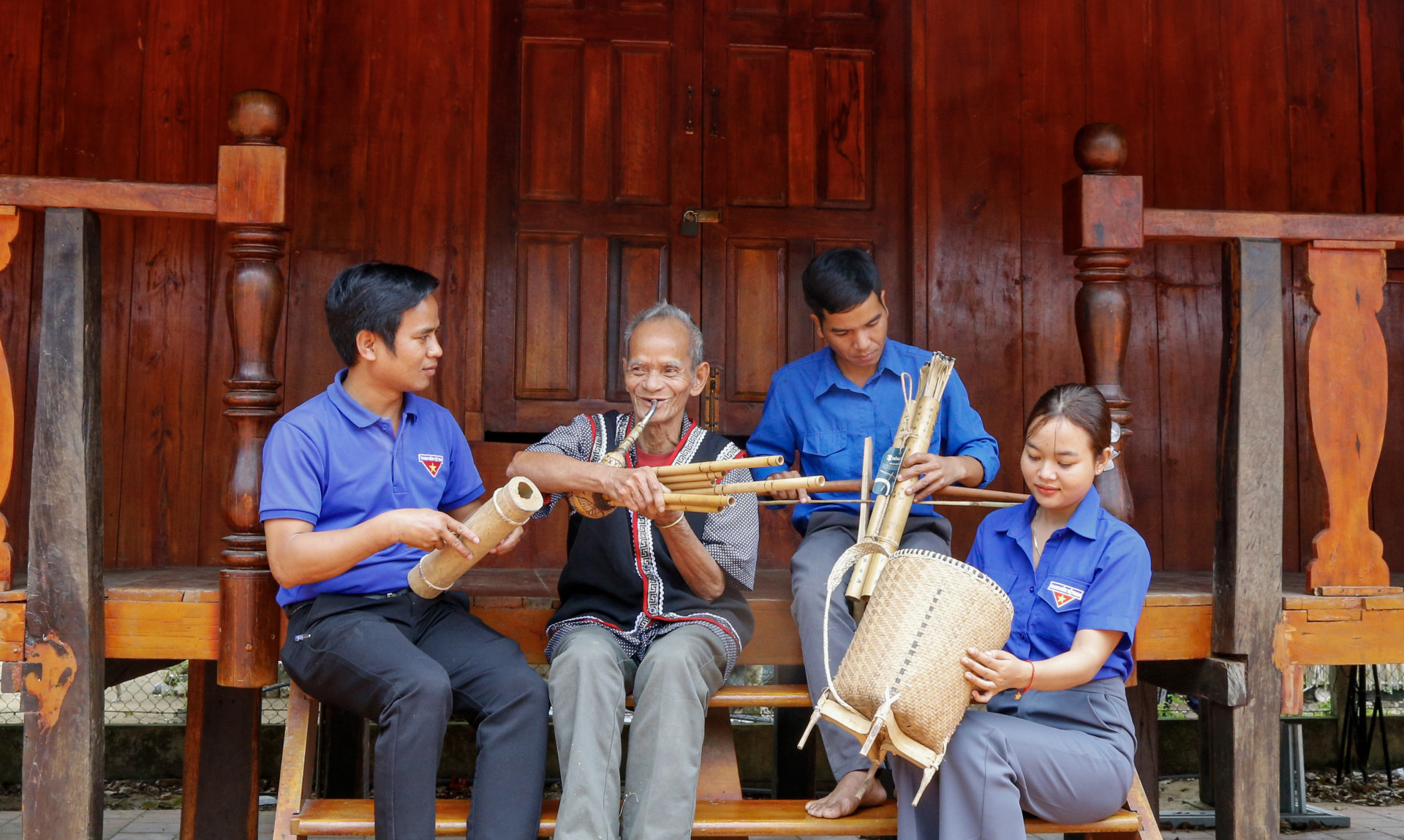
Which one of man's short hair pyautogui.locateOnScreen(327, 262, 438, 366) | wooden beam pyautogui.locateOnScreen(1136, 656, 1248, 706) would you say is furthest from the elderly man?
wooden beam pyautogui.locateOnScreen(1136, 656, 1248, 706)

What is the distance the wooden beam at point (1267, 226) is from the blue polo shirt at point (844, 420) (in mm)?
725

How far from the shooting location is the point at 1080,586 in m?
2.69

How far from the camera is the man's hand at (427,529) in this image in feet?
8.40

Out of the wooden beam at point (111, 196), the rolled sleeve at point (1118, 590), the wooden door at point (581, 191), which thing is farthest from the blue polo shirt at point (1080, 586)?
the wooden beam at point (111, 196)

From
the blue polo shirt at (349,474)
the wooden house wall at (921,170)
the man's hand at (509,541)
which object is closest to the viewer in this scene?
the man's hand at (509,541)

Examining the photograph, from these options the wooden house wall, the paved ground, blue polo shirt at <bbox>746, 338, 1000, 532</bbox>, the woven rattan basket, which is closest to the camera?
the woven rattan basket

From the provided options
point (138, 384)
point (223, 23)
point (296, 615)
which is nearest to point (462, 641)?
point (296, 615)

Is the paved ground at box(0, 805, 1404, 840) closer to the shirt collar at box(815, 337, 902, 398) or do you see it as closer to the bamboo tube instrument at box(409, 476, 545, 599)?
the shirt collar at box(815, 337, 902, 398)

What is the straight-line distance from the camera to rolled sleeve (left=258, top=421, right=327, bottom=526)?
2.70 m

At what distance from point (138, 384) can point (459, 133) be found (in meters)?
1.53

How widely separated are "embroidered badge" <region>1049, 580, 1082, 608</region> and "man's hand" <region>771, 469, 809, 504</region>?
610 mm

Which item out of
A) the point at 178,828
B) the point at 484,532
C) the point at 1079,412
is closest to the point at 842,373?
the point at 1079,412

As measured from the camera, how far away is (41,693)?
117 inches

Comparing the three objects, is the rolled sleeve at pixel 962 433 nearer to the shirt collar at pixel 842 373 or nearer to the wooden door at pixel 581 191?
the shirt collar at pixel 842 373
